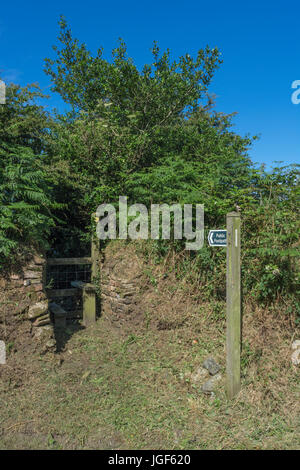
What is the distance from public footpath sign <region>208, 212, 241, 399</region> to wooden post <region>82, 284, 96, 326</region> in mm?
3230

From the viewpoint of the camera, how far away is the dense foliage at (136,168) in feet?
16.7

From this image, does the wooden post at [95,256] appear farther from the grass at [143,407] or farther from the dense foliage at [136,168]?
the grass at [143,407]

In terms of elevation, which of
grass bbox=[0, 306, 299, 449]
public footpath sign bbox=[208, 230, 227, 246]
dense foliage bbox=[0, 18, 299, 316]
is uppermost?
dense foliage bbox=[0, 18, 299, 316]

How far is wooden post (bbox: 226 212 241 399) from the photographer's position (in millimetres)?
4020

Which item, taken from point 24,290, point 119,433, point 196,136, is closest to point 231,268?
point 119,433

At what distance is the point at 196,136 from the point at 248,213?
5500 mm

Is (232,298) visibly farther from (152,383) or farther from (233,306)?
(152,383)

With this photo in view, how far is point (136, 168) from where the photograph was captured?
8.45 m

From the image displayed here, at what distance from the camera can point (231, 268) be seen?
4.09 metres

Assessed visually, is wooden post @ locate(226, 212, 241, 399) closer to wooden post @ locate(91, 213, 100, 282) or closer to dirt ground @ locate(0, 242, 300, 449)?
dirt ground @ locate(0, 242, 300, 449)

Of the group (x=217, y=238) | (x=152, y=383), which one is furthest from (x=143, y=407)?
(x=217, y=238)

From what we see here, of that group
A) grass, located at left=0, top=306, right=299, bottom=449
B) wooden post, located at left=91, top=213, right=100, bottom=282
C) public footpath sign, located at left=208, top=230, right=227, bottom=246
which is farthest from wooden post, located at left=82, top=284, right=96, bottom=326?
public footpath sign, located at left=208, top=230, right=227, bottom=246

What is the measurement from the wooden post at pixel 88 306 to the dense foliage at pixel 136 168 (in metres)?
1.36
